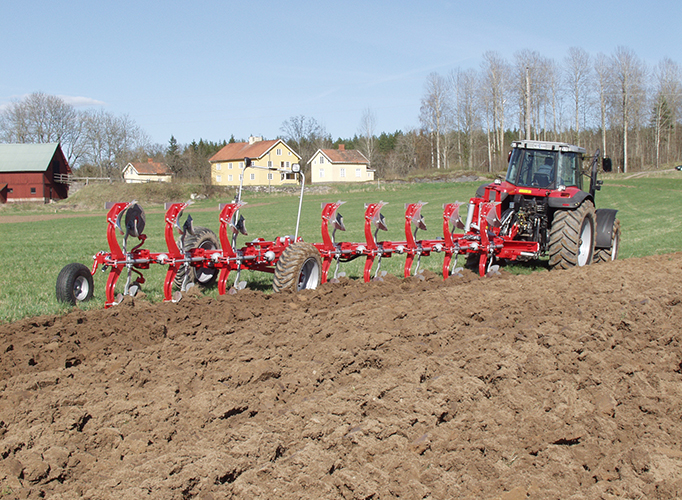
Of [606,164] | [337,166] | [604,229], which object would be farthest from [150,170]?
[606,164]

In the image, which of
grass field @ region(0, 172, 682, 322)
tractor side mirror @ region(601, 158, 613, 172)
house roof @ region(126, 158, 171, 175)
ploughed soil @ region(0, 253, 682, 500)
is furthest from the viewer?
house roof @ region(126, 158, 171, 175)

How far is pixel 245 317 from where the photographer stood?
244 inches

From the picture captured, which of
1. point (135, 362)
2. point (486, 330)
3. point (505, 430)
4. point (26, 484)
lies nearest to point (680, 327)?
point (486, 330)

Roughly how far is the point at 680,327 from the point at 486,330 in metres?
1.78

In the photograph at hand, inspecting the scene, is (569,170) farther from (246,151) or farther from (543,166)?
(246,151)

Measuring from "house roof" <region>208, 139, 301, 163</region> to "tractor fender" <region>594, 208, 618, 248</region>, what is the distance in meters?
63.0

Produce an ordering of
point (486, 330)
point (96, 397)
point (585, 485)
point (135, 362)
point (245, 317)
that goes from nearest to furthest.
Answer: point (585, 485) < point (96, 397) < point (135, 362) < point (486, 330) < point (245, 317)

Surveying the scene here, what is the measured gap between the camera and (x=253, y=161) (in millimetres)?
75125

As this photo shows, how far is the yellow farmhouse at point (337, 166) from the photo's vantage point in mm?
76938

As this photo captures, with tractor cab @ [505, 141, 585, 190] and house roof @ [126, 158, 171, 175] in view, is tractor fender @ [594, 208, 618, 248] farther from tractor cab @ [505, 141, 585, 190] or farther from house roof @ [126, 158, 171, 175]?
house roof @ [126, 158, 171, 175]

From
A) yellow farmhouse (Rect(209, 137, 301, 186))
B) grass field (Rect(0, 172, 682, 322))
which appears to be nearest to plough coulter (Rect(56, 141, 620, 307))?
grass field (Rect(0, 172, 682, 322))

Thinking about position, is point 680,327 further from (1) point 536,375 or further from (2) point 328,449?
(2) point 328,449

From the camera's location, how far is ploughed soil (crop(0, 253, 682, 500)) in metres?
2.92

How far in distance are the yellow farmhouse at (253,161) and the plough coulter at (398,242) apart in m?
58.3
